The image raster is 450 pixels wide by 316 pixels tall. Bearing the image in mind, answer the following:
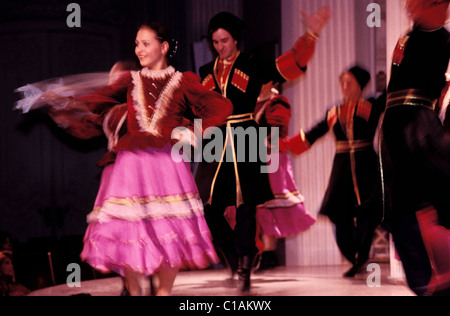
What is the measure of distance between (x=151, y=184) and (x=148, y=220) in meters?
0.19

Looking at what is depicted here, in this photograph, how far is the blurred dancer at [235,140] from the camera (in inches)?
160

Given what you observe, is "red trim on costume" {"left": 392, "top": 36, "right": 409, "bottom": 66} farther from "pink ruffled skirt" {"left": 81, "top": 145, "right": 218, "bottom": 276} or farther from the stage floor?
the stage floor

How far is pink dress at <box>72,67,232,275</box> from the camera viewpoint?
122 inches

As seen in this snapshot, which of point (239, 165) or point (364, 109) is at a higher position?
point (364, 109)

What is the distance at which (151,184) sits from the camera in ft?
10.7

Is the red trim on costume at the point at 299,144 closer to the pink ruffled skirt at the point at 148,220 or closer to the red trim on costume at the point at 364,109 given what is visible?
the red trim on costume at the point at 364,109

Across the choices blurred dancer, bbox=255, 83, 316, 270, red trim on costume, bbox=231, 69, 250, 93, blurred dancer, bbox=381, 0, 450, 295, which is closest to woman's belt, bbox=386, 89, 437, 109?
blurred dancer, bbox=381, 0, 450, 295

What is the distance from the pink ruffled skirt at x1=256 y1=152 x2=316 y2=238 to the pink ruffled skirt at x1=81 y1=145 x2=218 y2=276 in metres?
1.62

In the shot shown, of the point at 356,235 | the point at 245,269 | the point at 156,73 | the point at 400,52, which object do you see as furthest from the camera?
the point at 356,235

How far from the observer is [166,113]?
342 cm

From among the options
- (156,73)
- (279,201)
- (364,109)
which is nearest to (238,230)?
(279,201)

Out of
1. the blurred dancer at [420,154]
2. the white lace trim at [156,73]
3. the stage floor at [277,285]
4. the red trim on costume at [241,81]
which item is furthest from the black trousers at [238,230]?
the blurred dancer at [420,154]

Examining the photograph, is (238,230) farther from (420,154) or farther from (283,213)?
(420,154)
